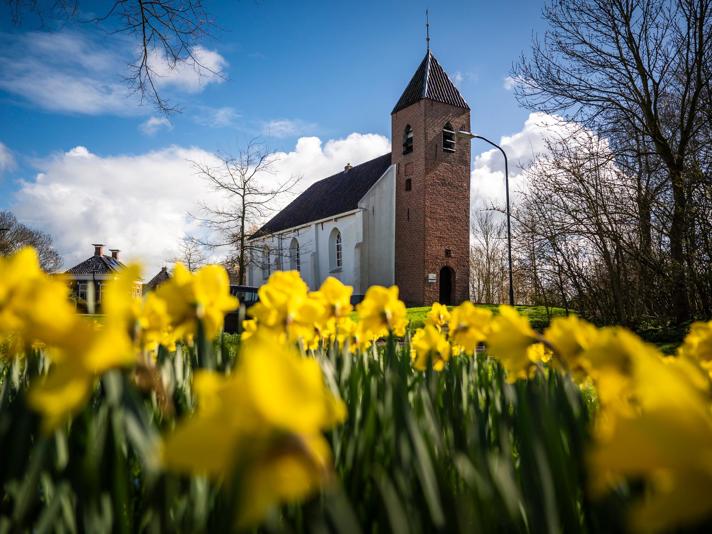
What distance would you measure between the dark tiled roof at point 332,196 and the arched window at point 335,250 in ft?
4.03

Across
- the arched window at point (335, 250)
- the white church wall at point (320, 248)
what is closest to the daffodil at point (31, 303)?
the white church wall at point (320, 248)

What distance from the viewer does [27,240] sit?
40562mm

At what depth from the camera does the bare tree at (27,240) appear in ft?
121

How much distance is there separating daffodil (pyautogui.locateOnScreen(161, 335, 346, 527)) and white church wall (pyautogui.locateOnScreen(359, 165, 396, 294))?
935 inches

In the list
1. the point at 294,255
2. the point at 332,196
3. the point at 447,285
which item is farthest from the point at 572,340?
the point at 294,255

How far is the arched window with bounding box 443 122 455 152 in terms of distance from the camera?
2314 centimetres

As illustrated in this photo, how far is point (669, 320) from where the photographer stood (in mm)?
9562

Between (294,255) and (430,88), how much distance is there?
13.7 meters

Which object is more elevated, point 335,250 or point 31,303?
point 335,250

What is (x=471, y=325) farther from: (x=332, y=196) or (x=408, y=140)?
(x=332, y=196)

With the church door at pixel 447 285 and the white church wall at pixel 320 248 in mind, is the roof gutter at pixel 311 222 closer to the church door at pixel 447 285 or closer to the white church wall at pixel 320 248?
the white church wall at pixel 320 248

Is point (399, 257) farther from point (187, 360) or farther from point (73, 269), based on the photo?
point (73, 269)

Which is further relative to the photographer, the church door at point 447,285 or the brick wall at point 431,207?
the church door at point 447,285

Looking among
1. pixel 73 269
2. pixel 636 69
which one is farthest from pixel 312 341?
pixel 73 269
